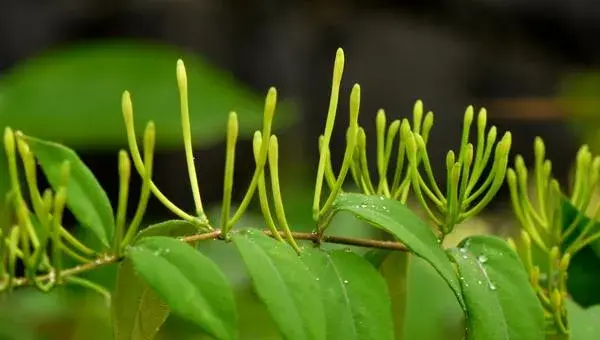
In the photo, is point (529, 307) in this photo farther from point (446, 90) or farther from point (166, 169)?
point (446, 90)

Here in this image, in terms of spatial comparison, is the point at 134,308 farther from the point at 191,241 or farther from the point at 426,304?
the point at 426,304

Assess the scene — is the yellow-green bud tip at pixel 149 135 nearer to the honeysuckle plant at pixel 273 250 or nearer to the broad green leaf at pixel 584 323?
the honeysuckle plant at pixel 273 250

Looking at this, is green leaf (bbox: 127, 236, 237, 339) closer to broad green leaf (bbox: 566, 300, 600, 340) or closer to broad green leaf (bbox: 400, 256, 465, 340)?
broad green leaf (bbox: 566, 300, 600, 340)

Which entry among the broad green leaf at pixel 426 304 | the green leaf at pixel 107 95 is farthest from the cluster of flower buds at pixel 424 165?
the green leaf at pixel 107 95

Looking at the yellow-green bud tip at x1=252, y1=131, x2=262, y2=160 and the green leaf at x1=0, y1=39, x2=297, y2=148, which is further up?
the yellow-green bud tip at x1=252, y1=131, x2=262, y2=160

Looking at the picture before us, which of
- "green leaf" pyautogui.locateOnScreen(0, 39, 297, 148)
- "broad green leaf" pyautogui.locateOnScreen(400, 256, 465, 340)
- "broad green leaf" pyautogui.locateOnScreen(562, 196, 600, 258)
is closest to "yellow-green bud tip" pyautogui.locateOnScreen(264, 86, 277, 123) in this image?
"broad green leaf" pyautogui.locateOnScreen(562, 196, 600, 258)

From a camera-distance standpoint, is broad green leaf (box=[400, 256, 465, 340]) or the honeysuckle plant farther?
broad green leaf (box=[400, 256, 465, 340])
